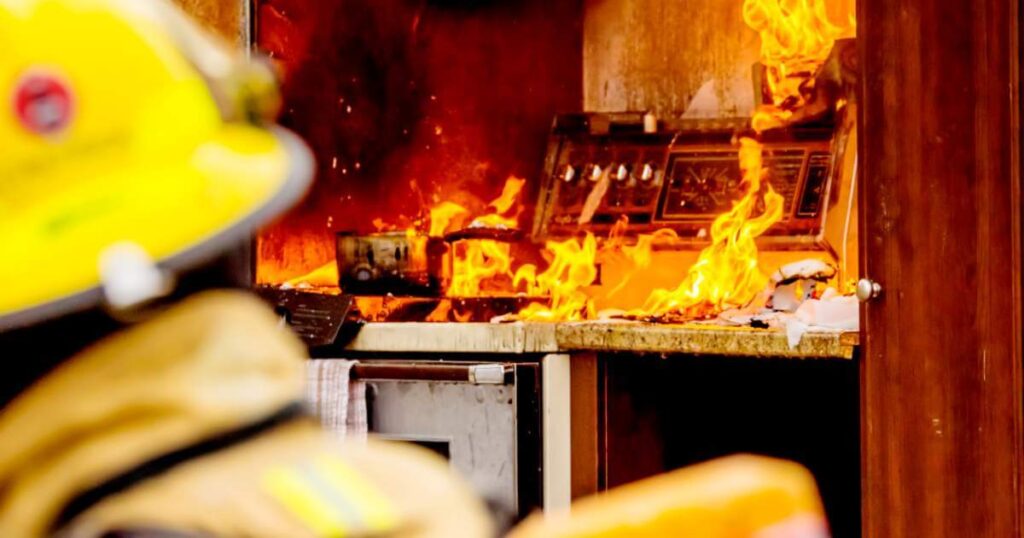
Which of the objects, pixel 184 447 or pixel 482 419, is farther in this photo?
pixel 482 419

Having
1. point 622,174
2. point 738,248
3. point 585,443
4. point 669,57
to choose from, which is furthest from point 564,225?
point 585,443

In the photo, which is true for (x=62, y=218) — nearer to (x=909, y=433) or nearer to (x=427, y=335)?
(x=909, y=433)

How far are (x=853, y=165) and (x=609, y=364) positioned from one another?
202 centimetres

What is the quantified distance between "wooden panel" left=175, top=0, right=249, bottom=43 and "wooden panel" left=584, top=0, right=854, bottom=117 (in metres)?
2.11

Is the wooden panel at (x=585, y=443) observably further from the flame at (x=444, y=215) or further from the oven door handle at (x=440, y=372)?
the flame at (x=444, y=215)

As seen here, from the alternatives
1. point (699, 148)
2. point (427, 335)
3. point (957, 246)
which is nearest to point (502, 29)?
point (699, 148)

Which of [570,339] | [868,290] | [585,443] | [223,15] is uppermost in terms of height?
[223,15]

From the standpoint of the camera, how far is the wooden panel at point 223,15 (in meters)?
4.58

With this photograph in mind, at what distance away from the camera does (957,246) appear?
314 cm

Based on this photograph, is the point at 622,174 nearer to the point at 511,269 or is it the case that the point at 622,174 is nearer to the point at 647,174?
the point at 647,174

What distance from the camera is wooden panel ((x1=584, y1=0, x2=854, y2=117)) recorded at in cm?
601

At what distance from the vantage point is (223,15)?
15.0 feet

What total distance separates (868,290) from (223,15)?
2.43 metres

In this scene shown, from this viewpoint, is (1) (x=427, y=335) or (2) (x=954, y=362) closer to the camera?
(2) (x=954, y=362)
